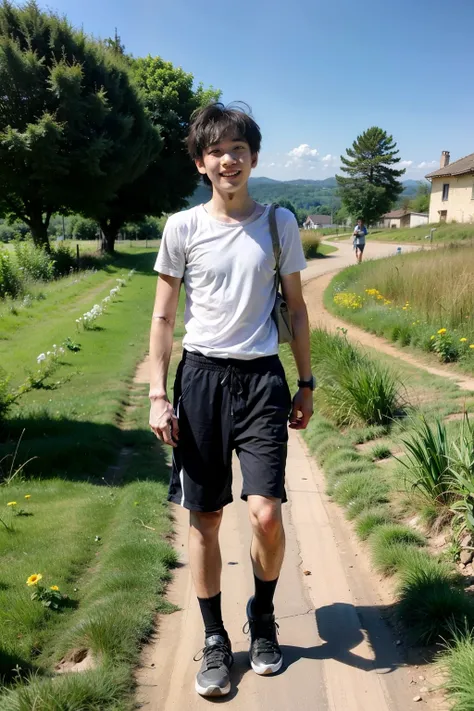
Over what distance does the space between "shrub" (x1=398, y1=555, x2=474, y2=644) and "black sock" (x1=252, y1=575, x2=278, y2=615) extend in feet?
2.46

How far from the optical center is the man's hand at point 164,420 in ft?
8.37

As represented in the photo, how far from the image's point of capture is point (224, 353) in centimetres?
255

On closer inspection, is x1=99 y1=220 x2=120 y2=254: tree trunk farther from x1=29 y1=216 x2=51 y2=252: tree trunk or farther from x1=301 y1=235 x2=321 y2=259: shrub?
x1=301 y1=235 x2=321 y2=259: shrub

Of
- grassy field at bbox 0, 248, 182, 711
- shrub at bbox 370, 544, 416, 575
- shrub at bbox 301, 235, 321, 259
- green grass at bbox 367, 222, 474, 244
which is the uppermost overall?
green grass at bbox 367, 222, 474, 244

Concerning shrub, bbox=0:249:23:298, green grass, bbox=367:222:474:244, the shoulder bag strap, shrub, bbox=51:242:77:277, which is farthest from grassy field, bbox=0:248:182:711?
green grass, bbox=367:222:474:244

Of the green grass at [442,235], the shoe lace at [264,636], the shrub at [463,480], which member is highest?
the green grass at [442,235]

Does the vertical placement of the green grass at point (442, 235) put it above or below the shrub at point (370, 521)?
above

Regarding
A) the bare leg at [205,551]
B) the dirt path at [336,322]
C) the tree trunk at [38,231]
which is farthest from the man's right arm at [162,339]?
the tree trunk at [38,231]

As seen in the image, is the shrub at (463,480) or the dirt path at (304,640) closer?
the dirt path at (304,640)

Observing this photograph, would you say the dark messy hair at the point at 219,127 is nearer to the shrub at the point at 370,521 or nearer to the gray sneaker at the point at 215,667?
the gray sneaker at the point at 215,667

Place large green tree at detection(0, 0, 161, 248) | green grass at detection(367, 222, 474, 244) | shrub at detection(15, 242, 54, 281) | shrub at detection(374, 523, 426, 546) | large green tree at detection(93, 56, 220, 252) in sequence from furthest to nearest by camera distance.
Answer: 1. large green tree at detection(93, 56, 220, 252)
2. green grass at detection(367, 222, 474, 244)
3. large green tree at detection(0, 0, 161, 248)
4. shrub at detection(15, 242, 54, 281)
5. shrub at detection(374, 523, 426, 546)

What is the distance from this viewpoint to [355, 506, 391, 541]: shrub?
4078mm

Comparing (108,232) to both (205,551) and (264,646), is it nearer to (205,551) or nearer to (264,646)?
(205,551)

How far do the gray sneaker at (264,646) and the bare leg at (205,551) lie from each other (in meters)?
0.25
